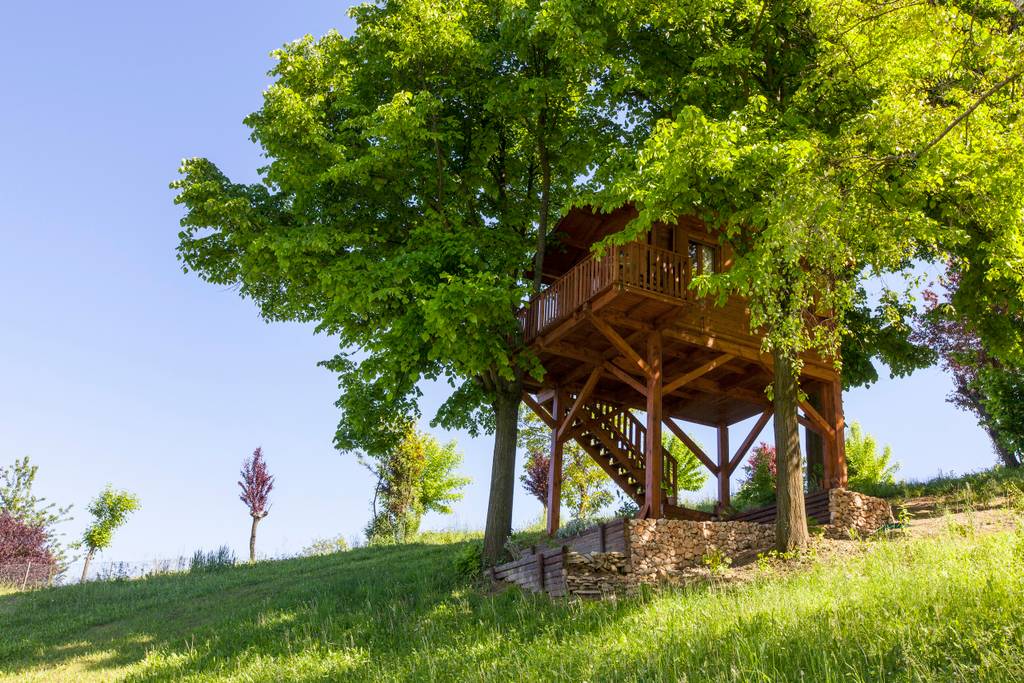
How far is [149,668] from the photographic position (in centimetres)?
1374

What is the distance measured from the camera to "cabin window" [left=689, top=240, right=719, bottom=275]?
788 inches

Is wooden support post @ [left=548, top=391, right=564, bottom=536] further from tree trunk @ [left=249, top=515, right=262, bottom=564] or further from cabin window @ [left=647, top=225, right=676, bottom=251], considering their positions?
tree trunk @ [left=249, top=515, right=262, bottom=564]

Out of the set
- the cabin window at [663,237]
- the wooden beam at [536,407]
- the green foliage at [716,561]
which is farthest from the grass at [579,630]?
the cabin window at [663,237]

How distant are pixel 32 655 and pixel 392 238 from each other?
11.3 meters

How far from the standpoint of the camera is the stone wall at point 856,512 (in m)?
17.5

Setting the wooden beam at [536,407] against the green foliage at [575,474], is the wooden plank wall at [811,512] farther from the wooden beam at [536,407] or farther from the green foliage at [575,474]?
the green foliage at [575,474]

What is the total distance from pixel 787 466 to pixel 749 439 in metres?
5.58

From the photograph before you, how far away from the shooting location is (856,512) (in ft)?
58.1

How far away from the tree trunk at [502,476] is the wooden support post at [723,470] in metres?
5.71

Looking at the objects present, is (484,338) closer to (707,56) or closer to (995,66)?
(707,56)

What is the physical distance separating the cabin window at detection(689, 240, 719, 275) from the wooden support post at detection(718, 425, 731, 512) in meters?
Result: 4.98

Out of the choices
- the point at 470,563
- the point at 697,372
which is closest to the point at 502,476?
the point at 470,563

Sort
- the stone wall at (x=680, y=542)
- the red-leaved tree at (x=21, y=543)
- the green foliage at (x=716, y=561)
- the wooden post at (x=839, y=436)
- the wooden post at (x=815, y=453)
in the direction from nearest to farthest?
1. the green foliage at (x=716, y=561)
2. the stone wall at (x=680, y=542)
3. the wooden post at (x=839, y=436)
4. the wooden post at (x=815, y=453)
5. the red-leaved tree at (x=21, y=543)

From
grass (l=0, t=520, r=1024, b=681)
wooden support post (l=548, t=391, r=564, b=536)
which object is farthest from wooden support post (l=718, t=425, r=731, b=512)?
grass (l=0, t=520, r=1024, b=681)
